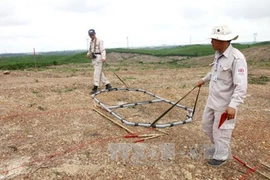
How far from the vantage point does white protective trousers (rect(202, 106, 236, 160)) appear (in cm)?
379

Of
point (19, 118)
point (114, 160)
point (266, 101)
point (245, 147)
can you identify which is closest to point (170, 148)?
point (114, 160)

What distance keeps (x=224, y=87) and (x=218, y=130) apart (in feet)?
2.30

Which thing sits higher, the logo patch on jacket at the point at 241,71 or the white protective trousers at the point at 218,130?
the logo patch on jacket at the point at 241,71

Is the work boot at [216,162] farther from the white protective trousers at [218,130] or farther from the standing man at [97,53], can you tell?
the standing man at [97,53]

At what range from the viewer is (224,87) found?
147 inches

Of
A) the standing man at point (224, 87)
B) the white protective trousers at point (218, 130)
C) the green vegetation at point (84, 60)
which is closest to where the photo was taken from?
the standing man at point (224, 87)

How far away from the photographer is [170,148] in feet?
15.7

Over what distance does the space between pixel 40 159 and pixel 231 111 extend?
129 inches

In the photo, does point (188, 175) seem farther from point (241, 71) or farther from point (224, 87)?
point (241, 71)

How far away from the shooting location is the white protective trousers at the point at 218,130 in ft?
12.4

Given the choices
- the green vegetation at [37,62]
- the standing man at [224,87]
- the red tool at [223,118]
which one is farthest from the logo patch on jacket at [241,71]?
the green vegetation at [37,62]

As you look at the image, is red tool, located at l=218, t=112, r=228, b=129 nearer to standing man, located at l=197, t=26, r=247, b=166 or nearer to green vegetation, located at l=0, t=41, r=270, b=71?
standing man, located at l=197, t=26, r=247, b=166

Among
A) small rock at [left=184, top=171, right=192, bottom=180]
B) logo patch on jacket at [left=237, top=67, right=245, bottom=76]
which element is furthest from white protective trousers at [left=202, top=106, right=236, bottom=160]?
logo patch on jacket at [left=237, top=67, right=245, bottom=76]

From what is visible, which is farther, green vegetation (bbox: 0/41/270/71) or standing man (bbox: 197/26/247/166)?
green vegetation (bbox: 0/41/270/71)
